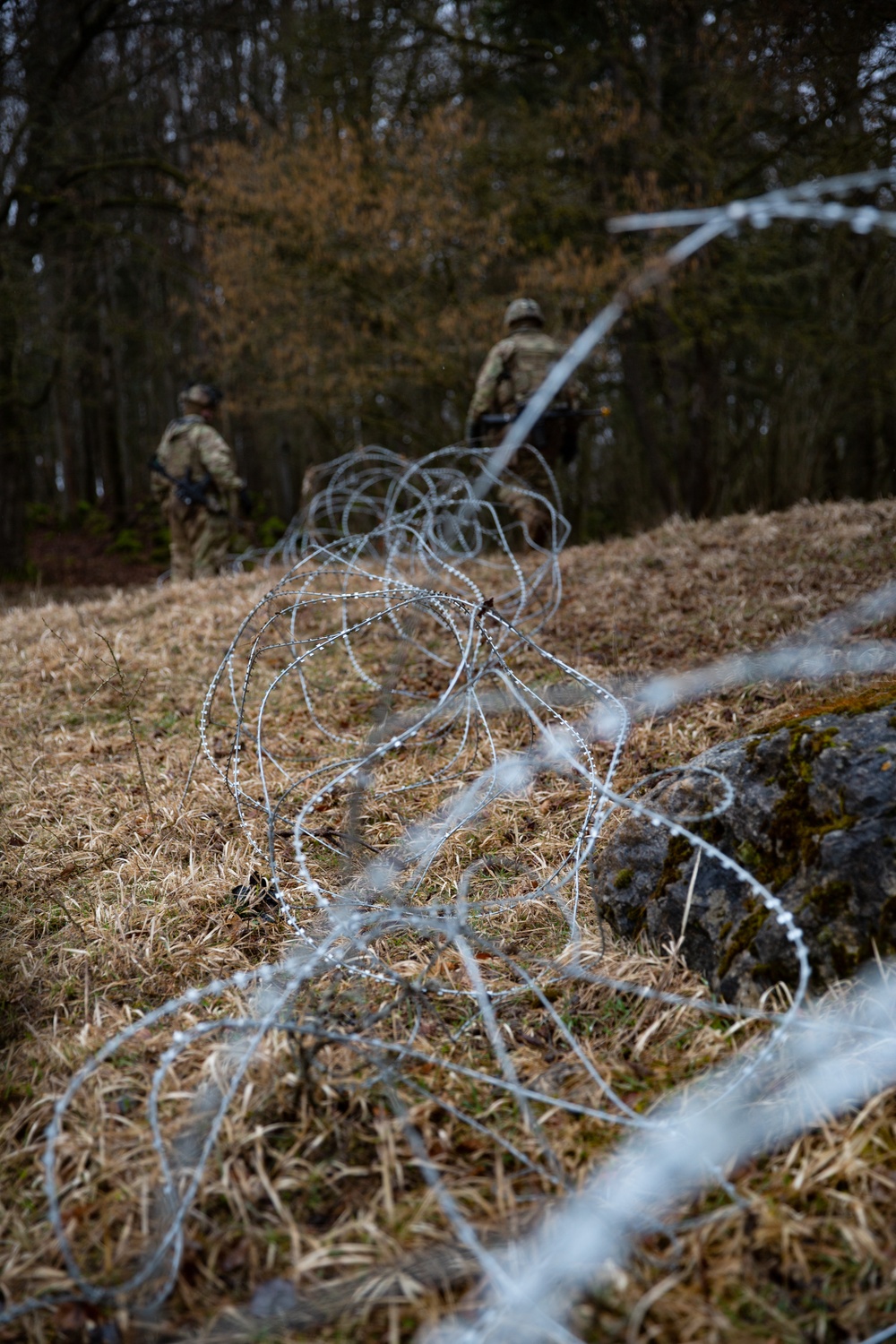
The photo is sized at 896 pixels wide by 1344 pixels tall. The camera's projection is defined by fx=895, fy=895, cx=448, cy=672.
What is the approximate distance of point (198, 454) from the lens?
969 cm

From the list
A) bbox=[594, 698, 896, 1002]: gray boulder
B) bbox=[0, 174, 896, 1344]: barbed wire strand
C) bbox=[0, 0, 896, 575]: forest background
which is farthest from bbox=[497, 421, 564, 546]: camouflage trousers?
bbox=[594, 698, 896, 1002]: gray boulder

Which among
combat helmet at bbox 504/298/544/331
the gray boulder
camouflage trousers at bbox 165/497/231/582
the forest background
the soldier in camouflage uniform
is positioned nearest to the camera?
the gray boulder

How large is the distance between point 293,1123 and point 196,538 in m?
8.79

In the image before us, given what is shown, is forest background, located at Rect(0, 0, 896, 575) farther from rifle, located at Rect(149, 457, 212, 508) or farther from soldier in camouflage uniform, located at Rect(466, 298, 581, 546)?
rifle, located at Rect(149, 457, 212, 508)

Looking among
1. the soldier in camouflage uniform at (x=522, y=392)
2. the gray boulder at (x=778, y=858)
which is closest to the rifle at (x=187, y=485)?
the soldier in camouflage uniform at (x=522, y=392)

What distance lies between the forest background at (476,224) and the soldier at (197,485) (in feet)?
7.35

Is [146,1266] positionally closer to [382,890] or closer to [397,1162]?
[397,1162]

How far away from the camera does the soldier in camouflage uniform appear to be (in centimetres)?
830

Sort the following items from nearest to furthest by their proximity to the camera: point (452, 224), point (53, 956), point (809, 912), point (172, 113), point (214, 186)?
point (809, 912) < point (53, 956) < point (452, 224) < point (214, 186) < point (172, 113)

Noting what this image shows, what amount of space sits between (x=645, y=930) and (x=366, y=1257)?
41.3 inches

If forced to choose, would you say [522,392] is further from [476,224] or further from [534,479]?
[476,224]

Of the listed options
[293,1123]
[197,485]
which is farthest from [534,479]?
[293,1123]

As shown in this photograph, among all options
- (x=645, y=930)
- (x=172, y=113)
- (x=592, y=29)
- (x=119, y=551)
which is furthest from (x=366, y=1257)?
(x=172, y=113)

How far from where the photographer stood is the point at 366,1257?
1.52 m
